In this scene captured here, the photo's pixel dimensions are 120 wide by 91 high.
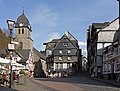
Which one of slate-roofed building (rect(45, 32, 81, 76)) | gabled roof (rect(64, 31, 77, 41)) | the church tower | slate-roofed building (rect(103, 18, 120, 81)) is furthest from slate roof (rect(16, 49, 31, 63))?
slate-roofed building (rect(103, 18, 120, 81))

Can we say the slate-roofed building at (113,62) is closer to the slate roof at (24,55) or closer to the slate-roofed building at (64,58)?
the slate-roofed building at (64,58)

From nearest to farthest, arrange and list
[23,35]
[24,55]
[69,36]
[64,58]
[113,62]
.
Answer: [113,62] → [24,55] → [64,58] → [69,36] → [23,35]

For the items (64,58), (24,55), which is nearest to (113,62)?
(64,58)

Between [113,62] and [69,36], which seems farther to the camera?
[69,36]

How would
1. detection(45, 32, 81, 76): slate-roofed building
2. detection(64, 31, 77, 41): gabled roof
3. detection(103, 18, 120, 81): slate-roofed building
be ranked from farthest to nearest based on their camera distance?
1. detection(64, 31, 77, 41): gabled roof
2. detection(45, 32, 81, 76): slate-roofed building
3. detection(103, 18, 120, 81): slate-roofed building

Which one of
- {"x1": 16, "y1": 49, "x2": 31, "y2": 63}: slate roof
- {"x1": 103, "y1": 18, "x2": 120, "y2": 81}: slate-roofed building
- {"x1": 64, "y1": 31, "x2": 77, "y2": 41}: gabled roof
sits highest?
{"x1": 64, "y1": 31, "x2": 77, "y2": 41}: gabled roof

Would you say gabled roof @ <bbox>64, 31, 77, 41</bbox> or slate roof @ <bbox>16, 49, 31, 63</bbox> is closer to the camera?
slate roof @ <bbox>16, 49, 31, 63</bbox>

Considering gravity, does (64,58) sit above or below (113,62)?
above

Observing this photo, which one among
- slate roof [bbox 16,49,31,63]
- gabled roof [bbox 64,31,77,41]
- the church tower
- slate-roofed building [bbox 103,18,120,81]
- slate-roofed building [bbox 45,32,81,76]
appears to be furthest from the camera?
the church tower

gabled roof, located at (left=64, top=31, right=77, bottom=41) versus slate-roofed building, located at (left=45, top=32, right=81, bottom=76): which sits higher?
gabled roof, located at (left=64, top=31, right=77, bottom=41)

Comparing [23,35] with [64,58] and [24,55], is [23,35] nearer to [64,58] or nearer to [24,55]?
[24,55]

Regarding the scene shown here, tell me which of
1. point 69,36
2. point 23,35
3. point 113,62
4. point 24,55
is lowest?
point 113,62

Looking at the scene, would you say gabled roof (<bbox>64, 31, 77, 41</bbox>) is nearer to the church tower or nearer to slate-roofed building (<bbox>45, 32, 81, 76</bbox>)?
slate-roofed building (<bbox>45, 32, 81, 76</bbox>)

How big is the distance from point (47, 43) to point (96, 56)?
4770cm
